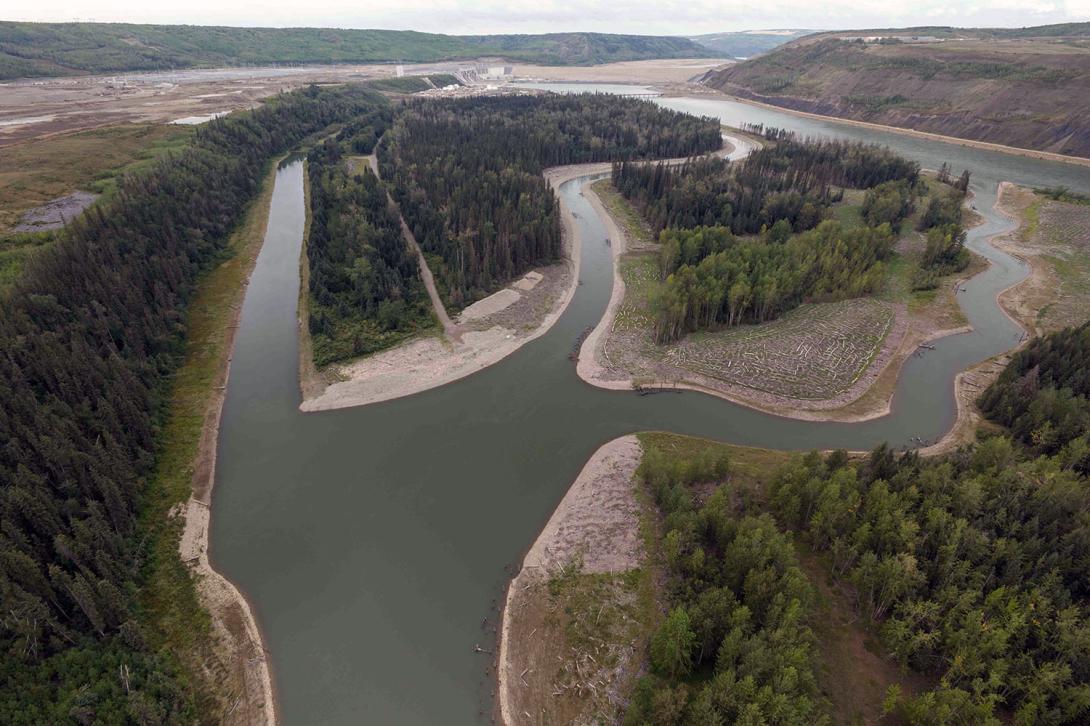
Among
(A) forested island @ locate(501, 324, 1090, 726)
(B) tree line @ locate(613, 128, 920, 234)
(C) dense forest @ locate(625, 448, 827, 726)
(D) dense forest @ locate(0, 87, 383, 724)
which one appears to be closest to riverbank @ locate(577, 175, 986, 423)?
(A) forested island @ locate(501, 324, 1090, 726)

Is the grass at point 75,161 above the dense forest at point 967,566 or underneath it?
above

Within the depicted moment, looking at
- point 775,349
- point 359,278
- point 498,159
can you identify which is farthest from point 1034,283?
point 359,278

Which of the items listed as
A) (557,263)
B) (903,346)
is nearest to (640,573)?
(903,346)

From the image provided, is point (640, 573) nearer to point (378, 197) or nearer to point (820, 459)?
point (820, 459)

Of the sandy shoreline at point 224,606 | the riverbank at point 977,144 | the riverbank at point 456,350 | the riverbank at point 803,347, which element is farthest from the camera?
the riverbank at point 977,144

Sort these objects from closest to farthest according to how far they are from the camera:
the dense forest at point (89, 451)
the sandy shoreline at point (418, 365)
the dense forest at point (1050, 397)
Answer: the dense forest at point (89, 451), the dense forest at point (1050, 397), the sandy shoreline at point (418, 365)

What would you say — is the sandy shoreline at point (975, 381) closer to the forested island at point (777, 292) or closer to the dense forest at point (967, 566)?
the forested island at point (777, 292)

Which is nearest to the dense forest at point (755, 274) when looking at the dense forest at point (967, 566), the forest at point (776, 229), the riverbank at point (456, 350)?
the forest at point (776, 229)
